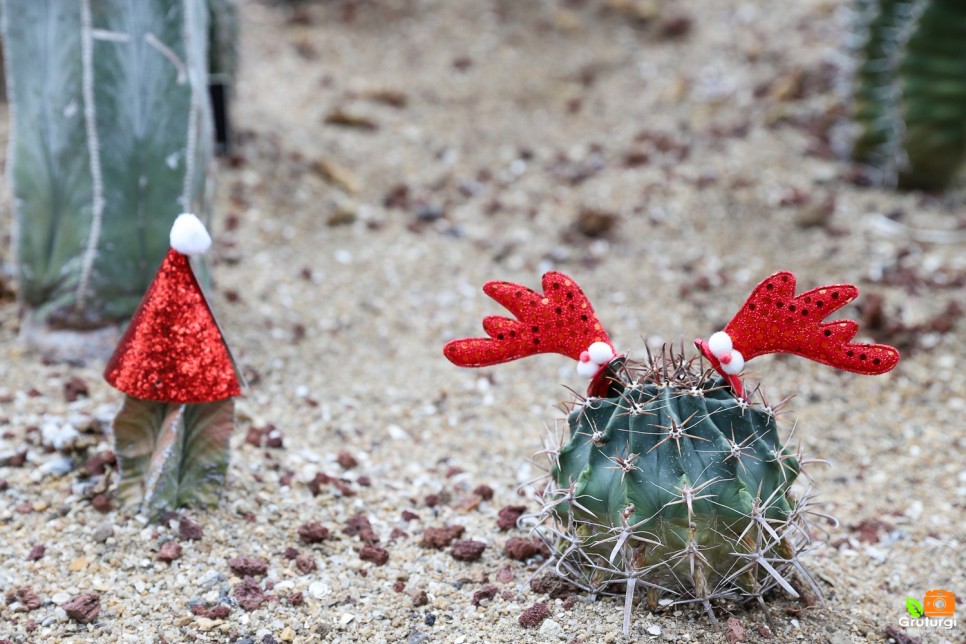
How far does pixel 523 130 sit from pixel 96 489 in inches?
145

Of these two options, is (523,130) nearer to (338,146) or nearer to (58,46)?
(338,146)

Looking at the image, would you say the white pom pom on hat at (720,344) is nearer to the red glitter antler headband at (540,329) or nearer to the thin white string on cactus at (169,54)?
the red glitter antler headband at (540,329)

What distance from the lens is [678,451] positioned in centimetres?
209

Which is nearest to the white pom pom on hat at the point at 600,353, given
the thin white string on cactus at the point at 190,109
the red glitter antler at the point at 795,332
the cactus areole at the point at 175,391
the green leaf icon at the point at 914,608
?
the red glitter antler at the point at 795,332

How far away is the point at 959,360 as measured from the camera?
3.89 metres

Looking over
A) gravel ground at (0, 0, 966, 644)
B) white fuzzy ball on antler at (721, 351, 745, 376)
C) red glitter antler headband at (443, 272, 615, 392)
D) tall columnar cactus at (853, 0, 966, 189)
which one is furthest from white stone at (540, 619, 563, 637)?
tall columnar cactus at (853, 0, 966, 189)

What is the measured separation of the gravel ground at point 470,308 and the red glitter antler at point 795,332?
58cm

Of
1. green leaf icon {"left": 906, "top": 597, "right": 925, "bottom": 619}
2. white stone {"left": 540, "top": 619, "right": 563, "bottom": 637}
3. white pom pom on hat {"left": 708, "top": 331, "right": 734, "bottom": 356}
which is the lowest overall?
green leaf icon {"left": 906, "top": 597, "right": 925, "bottom": 619}

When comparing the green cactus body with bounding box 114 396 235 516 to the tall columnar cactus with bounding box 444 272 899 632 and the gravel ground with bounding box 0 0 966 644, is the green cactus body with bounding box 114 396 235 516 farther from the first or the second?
the tall columnar cactus with bounding box 444 272 899 632

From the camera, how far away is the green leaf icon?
2.47 meters

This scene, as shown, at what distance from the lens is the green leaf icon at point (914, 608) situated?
2473mm

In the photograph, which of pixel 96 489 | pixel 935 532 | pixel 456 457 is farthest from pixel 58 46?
pixel 935 532

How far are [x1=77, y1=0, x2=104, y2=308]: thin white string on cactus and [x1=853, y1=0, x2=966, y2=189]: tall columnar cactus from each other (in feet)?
11.6

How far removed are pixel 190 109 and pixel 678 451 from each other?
6.32 ft
